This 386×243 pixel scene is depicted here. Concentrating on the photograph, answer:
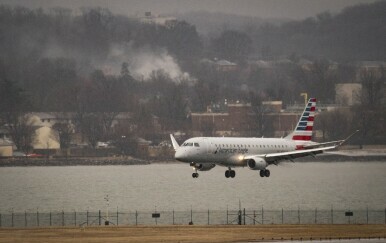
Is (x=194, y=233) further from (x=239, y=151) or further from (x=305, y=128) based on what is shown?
(x=305, y=128)

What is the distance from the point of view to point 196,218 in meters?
114

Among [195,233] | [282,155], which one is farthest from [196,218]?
[282,155]

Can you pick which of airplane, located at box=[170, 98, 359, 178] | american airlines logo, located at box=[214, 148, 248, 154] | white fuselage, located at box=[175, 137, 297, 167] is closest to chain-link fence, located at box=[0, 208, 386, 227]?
white fuselage, located at box=[175, 137, 297, 167]

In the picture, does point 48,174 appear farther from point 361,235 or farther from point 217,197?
point 361,235

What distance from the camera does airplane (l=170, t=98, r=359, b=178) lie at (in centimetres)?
13112

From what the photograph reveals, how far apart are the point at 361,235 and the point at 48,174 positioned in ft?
354

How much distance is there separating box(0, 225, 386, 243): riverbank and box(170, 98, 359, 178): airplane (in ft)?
92.1

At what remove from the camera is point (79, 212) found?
404 ft

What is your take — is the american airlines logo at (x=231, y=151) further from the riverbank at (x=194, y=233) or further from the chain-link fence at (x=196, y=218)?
the riverbank at (x=194, y=233)

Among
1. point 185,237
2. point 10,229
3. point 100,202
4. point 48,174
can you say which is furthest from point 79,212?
point 48,174

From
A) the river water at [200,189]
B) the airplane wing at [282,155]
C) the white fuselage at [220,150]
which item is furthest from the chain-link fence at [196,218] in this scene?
the airplane wing at [282,155]

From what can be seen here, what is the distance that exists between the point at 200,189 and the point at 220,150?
76.8 feet

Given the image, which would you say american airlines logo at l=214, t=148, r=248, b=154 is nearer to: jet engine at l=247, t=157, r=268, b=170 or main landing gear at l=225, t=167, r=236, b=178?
jet engine at l=247, t=157, r=268, b=170

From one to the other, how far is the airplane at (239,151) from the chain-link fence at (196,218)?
32.9 ft
